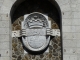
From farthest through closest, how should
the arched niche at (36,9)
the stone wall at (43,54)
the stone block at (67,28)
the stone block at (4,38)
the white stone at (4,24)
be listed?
the arched niche at (36,9) → the stone wall at (43,54) → the white stone at (4,24) → the stone block at (4,38) → the stone block at (67,28)

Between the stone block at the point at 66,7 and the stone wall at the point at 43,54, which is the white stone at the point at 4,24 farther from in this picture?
the stone block at the point at 66,7

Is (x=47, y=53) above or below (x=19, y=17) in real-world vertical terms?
below

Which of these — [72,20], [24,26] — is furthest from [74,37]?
[24,26]

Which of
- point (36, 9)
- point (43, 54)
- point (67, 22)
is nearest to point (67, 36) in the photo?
point (67, 22)

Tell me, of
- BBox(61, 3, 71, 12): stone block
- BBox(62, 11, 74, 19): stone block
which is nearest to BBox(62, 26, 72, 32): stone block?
BBox(62, 11, 74, 19): stone block

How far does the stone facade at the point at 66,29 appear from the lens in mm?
13722

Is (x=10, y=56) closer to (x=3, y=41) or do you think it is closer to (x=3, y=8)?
(x=3, y=41)

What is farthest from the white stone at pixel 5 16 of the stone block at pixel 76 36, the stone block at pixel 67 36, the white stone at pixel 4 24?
the stone block at pixel 76 36

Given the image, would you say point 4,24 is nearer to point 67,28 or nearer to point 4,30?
point 4,30

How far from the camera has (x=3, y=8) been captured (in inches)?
557

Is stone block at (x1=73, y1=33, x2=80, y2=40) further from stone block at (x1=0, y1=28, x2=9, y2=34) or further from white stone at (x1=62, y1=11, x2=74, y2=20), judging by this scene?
stone block at (x1=0, y1=28, x2=9, y2=34)

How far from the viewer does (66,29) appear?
45.5ft

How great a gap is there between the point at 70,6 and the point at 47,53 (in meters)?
1.88

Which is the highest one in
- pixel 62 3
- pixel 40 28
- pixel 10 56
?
pixel 62 3
